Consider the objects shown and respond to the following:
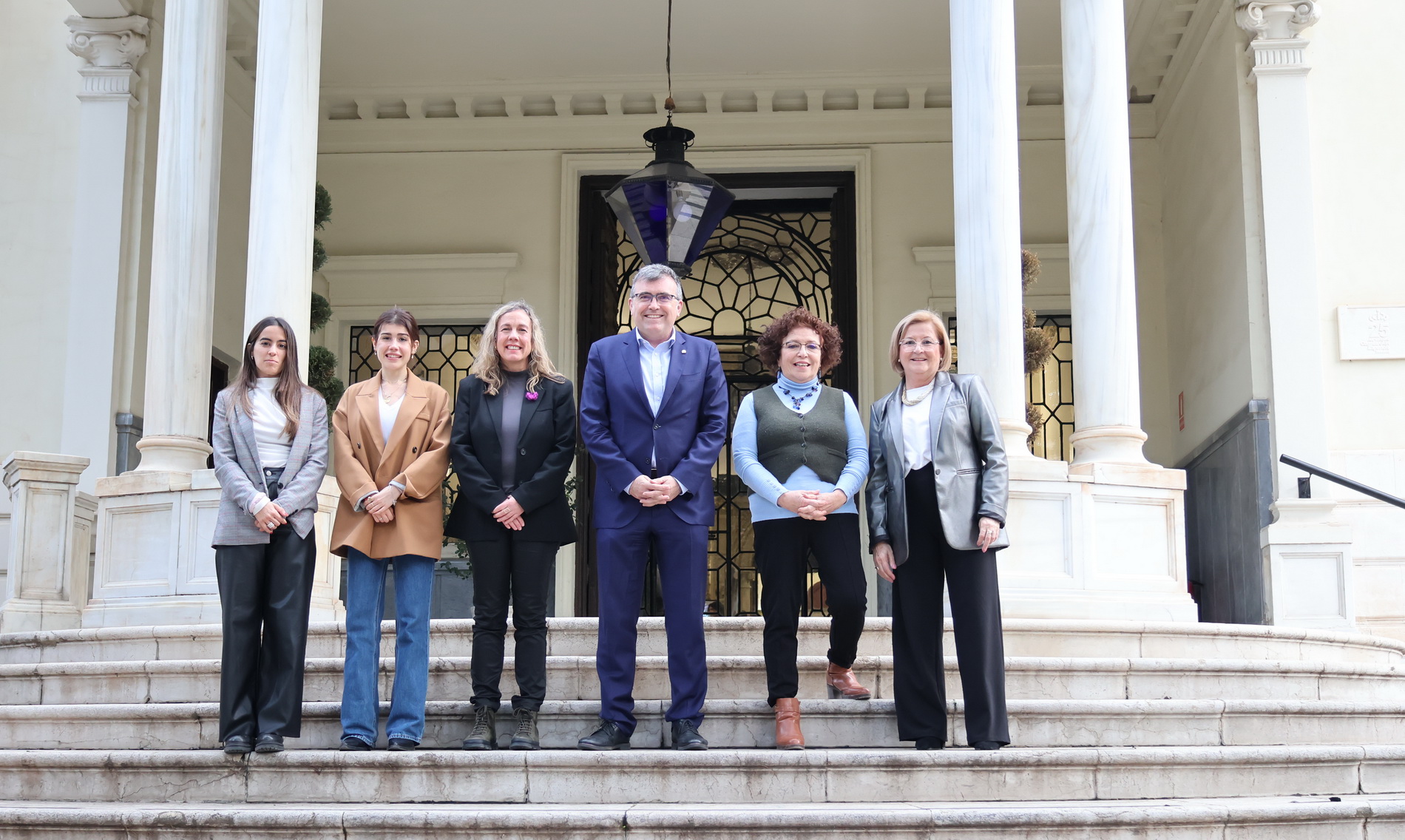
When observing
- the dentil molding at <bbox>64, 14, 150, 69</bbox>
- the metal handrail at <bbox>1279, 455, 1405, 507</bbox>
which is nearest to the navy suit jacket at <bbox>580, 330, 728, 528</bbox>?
the metal handrail at <bbox>1279, 455, 1405, 507</bbox>

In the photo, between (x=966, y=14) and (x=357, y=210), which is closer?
(x=966, y=14)

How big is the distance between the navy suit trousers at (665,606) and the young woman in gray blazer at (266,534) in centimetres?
104

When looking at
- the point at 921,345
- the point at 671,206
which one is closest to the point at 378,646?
the point at 921,345

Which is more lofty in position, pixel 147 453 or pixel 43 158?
pixel 43 158

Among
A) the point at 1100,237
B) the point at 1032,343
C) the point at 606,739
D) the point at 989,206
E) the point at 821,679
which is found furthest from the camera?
the point at 1032,343

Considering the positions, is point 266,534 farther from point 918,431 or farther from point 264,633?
point 918,431

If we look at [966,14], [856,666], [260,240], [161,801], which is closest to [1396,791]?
[856,666]

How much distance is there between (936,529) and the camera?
485cm

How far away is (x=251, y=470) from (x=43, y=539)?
371 centimetres

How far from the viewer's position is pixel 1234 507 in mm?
9633

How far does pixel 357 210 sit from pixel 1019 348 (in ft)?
23.6

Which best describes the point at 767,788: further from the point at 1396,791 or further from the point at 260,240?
the point at 260,240

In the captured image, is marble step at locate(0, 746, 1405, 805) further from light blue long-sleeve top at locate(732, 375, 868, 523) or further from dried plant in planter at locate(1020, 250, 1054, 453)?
dried plant in planter at locate(1020, 250, 1054, 453)

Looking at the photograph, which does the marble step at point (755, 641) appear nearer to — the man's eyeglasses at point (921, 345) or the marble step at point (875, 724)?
the marble step at point (875, 724)
